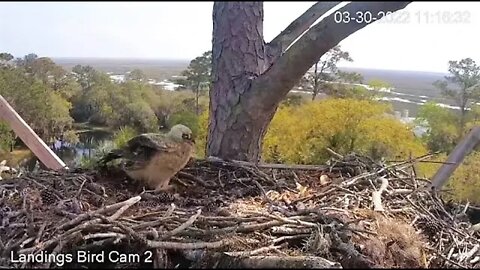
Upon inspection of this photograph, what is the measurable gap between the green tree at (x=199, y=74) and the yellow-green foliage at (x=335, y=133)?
169 millimetres

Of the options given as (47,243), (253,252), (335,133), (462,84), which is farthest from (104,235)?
(462,84)

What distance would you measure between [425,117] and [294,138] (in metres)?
0.28

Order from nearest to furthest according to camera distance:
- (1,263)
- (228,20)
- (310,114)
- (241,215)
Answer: (1,263) < (241,215) < (228,20) < (310,114)

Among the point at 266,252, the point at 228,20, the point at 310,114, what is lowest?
the point at 266,252

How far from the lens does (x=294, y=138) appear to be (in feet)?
3.46

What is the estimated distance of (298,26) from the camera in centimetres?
97

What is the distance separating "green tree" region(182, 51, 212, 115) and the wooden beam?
0.99 ft

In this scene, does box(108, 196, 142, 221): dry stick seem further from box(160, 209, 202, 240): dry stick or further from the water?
the water

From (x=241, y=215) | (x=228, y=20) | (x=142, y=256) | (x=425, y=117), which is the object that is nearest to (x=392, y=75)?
(x=425, y=117)

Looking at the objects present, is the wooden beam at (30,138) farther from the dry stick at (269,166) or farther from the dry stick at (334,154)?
the dry stick at (334,154)

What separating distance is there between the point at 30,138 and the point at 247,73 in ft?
1.45

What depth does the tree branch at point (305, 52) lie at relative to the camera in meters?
0.61

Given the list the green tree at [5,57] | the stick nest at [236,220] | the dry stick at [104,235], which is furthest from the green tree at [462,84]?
the green tree at [5,57]

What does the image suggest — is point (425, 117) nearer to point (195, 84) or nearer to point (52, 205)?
point (195, 84)
